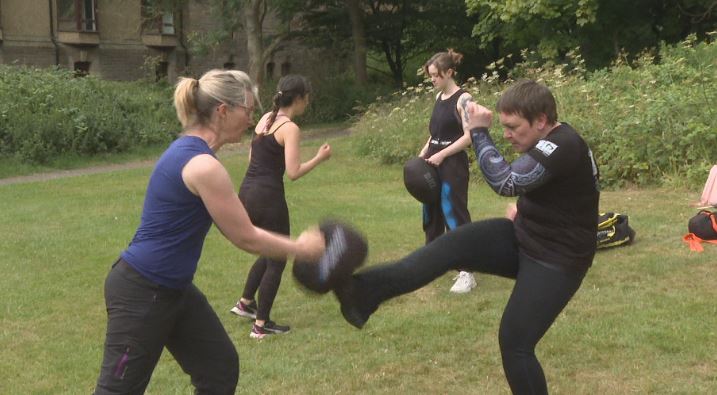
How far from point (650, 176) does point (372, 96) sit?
66.6 ft

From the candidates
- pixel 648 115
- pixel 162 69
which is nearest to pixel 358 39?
pixel 162 69

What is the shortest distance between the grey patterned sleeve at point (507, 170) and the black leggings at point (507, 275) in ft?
1.12

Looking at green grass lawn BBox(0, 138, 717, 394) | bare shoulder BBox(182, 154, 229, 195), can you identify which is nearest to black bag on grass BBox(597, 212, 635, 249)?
green grass lawn BBox(0, 138, 717, 394)

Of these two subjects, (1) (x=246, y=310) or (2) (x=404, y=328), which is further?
(1) (x=246, y=310)

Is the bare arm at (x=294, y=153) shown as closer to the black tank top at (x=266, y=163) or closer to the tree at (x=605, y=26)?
the black tank top at (x=266, y=163)

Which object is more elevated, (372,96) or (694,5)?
(694,5)

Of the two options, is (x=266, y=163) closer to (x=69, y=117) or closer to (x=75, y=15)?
(x=69, y=117)

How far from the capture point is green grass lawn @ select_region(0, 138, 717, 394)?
548 centimetres

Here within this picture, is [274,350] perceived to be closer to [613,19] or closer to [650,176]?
[650,176]

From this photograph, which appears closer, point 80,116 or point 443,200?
point 443,200

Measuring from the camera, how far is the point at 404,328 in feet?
21.4

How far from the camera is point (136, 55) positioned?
35031 mm

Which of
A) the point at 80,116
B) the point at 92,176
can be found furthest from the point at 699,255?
the point at 80,116

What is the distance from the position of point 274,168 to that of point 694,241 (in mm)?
4767
